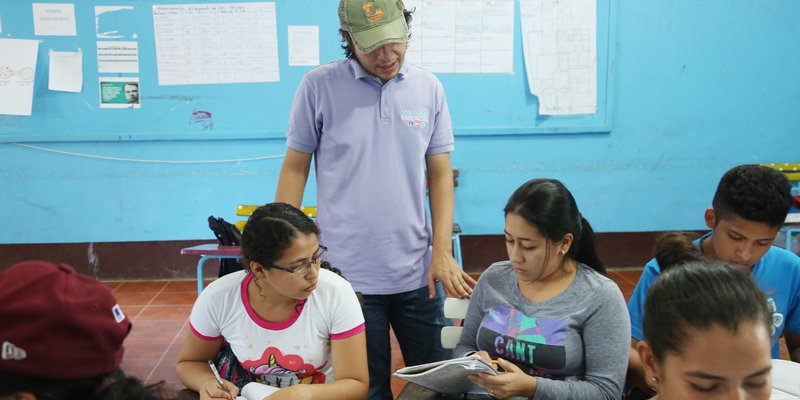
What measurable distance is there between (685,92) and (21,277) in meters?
4.50

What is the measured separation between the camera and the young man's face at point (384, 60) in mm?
1706

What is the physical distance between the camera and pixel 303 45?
4242 millimetres

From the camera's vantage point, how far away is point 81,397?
88cm

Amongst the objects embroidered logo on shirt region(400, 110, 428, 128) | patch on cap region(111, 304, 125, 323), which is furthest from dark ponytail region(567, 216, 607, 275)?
patch on cap region(111, 304, 125, 323)

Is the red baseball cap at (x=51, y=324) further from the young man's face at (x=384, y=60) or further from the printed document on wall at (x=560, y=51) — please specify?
the printed document on wall at (x=560, y=51)

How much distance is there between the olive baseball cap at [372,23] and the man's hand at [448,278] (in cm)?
66

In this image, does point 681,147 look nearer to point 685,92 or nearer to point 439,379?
point 685,92

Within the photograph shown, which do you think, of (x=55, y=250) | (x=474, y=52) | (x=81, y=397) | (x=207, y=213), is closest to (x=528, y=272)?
(x=81, y=397)

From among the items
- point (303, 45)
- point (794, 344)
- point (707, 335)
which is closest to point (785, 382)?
point (794, 344)

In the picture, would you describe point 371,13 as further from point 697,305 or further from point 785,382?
point 785,382

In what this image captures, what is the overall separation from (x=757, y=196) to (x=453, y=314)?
0.88 metres

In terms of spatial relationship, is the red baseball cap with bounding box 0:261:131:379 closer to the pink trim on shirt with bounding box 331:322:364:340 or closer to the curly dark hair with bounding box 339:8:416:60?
the pink trim on shirt with bounding box 331:322:364:340

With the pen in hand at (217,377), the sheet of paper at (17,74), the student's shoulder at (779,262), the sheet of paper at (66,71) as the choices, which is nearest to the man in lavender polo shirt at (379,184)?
the pen in hand at (217,377)

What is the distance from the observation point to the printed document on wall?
4.20 meters
